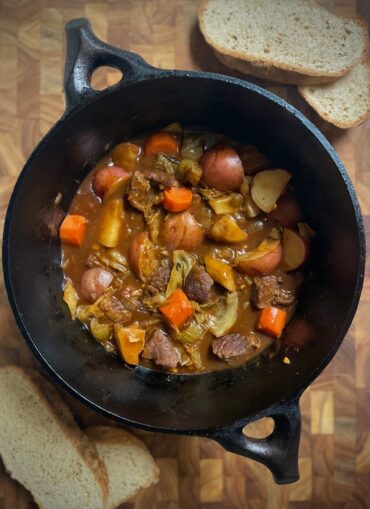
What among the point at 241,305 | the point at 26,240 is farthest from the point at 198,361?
the point at 26,240

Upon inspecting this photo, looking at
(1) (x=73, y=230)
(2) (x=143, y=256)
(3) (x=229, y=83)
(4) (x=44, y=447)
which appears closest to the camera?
(3) (x=229, y=83)

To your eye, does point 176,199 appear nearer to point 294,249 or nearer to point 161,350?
point 294,249

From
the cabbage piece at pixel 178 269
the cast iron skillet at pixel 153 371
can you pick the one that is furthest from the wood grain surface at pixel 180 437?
the cabbage piece at pixel 178 269

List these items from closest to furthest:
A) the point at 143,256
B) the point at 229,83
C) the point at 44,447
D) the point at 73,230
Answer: the point at 229,83, the point at 143,256, the point at 73,230, the point at 44,447

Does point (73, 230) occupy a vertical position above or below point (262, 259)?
below

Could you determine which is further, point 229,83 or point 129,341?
point 129,341

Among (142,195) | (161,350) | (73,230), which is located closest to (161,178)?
(142,195)
